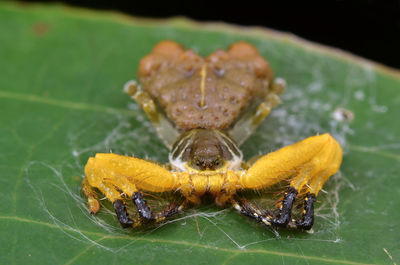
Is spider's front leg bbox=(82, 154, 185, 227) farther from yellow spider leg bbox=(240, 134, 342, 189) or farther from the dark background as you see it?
the dark background

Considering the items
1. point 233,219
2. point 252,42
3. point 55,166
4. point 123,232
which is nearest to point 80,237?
point 123,232

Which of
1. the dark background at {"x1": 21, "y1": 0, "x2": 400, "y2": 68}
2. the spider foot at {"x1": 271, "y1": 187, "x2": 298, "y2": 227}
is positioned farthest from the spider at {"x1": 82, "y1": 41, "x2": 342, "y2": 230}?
the dark background at {"x1": 21, "y1": 0, "x2": 400, "y2": 68}

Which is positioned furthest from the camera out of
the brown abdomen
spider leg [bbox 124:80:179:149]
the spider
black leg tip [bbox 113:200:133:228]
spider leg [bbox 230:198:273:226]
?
spider leg [bbox 124:80:179:149]

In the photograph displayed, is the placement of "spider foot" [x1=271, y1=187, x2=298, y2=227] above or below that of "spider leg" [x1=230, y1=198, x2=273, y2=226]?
above

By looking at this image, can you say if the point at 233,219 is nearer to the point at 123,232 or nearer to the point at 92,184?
the point at 123,232

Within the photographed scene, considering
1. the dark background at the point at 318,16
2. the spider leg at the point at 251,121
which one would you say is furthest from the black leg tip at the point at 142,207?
the dark background at the point at 318,16

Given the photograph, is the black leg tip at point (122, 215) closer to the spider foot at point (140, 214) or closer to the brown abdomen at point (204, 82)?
the spider foot at point (140, 214)

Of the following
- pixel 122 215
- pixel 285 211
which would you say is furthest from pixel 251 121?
pixel 122 215
